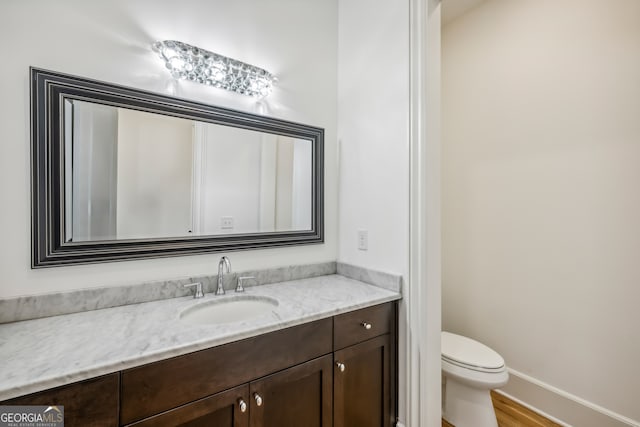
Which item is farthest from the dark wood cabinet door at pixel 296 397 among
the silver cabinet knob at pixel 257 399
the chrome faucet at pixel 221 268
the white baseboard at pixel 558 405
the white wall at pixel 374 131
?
the white baseboard at pixel 558 405

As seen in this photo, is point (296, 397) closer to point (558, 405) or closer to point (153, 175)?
point (153, 175)

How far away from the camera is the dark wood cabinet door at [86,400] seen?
0.71 meters

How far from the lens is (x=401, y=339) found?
56.8 inches

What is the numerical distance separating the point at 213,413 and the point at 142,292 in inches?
24.3

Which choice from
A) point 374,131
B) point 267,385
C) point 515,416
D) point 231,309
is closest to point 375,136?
point 374,131

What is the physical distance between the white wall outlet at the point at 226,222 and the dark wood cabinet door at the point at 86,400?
2.61 ft

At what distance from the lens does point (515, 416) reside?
1.75 metres

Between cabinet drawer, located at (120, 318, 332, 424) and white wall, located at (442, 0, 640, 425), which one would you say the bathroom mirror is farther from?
white wall, located at (442, 0, 640, 425)

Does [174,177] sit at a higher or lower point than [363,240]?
higher

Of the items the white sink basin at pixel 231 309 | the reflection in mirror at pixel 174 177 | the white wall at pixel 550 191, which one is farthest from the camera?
the white wall at pixel 550 191

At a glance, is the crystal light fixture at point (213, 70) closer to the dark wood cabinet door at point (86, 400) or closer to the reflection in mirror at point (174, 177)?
the reflection in mirror at point (174, 177)

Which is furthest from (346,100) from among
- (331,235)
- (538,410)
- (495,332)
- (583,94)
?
(538,410)

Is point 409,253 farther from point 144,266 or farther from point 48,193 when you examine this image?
point 48,193

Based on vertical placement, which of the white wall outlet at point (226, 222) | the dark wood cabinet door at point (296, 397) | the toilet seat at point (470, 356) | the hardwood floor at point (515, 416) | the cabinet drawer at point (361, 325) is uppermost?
the white wall outlet at point (226, 222)
